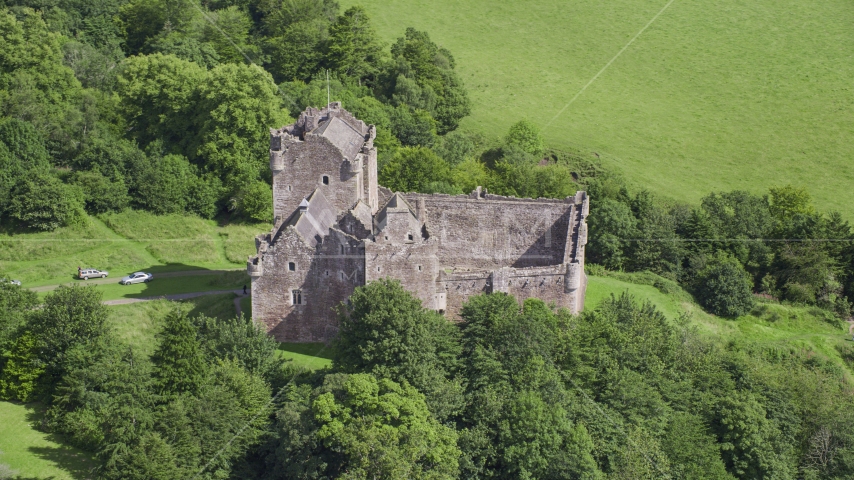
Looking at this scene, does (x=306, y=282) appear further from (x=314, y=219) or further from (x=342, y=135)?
(x=342, y=135)

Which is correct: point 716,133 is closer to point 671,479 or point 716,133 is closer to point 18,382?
point 671,479

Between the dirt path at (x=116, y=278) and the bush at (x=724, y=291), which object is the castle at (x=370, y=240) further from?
the bush at (x=724, y=291)

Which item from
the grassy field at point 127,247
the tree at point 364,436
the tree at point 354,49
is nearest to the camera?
the tree at point 364,436

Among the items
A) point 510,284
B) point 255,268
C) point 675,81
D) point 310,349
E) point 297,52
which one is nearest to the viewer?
point 255,268

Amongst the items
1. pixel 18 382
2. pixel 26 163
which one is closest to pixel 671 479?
pixel 18 382

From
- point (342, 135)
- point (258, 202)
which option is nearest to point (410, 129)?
point (258, 202)

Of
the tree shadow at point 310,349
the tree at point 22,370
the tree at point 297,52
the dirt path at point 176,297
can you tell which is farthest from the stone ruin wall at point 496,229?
the tree at point 297,52
